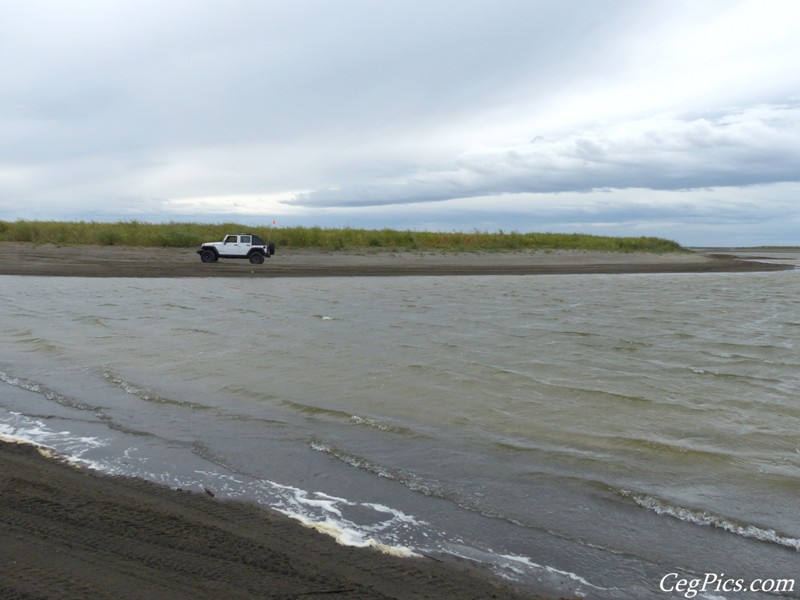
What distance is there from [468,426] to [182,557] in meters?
3.96

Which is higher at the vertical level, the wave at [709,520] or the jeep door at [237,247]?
the jeep door at [237,247]

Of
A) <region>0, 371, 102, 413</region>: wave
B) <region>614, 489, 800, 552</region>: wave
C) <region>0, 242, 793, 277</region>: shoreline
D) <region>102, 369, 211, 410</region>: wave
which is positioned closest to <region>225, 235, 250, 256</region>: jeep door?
<region>0, 242, 793, 277</region>: shoreline

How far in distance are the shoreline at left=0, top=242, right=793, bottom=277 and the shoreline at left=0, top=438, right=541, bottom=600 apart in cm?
2443

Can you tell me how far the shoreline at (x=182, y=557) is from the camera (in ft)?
10.3

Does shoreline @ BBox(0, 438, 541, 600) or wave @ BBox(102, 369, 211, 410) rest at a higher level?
shoreline @ BBox(0, 438, 541, 600)

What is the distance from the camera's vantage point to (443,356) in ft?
35.7

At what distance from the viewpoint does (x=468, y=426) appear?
22.7 ft

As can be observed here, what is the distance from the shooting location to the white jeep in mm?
33969

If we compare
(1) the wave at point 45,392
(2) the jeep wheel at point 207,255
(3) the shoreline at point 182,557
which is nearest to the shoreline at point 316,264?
(2) the jeep wheel at point 207,255

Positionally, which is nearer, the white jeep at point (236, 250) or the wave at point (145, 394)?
the wave at point (145, 394)

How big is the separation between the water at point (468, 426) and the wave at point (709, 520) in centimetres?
2

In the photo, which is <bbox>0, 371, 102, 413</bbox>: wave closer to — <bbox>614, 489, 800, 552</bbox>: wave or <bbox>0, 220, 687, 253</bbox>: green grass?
<bbox>614, 489, 800, 552</bbox>: wave

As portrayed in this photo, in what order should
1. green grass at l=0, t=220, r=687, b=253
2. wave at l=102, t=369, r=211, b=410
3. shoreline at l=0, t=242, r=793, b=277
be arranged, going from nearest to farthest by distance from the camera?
wave at l=102, t=369, r=211, b=410 < shoreline at l=0, t=242, r=793, b=277 < green grass at l=0, t=220, r=687, b=253

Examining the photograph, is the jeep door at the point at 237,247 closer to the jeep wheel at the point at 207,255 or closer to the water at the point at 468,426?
the jeep wheel at the point at 207,255
